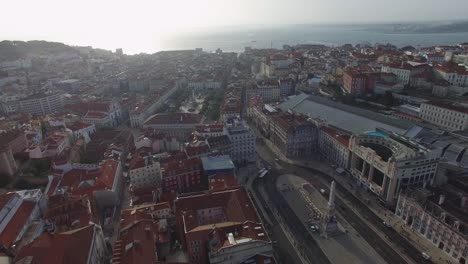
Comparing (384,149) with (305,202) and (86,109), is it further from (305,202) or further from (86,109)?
(86,109)

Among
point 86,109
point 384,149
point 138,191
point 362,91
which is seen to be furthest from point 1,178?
point 362,91

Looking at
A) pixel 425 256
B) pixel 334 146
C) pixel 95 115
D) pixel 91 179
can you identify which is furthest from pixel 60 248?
pixel 95 115

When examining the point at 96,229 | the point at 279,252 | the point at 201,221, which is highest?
the point at 96,229

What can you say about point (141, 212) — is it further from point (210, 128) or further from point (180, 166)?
point (210, 128)

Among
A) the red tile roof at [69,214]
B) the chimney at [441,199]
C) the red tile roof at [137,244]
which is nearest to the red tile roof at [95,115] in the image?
the red tile roof at [69,214]

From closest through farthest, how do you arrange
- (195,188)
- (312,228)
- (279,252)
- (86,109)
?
1. (279,252)
2. (312,228)
3. (195,188)
4. (86,109)

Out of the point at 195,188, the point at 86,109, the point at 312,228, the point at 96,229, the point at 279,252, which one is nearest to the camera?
the point at 96,229
